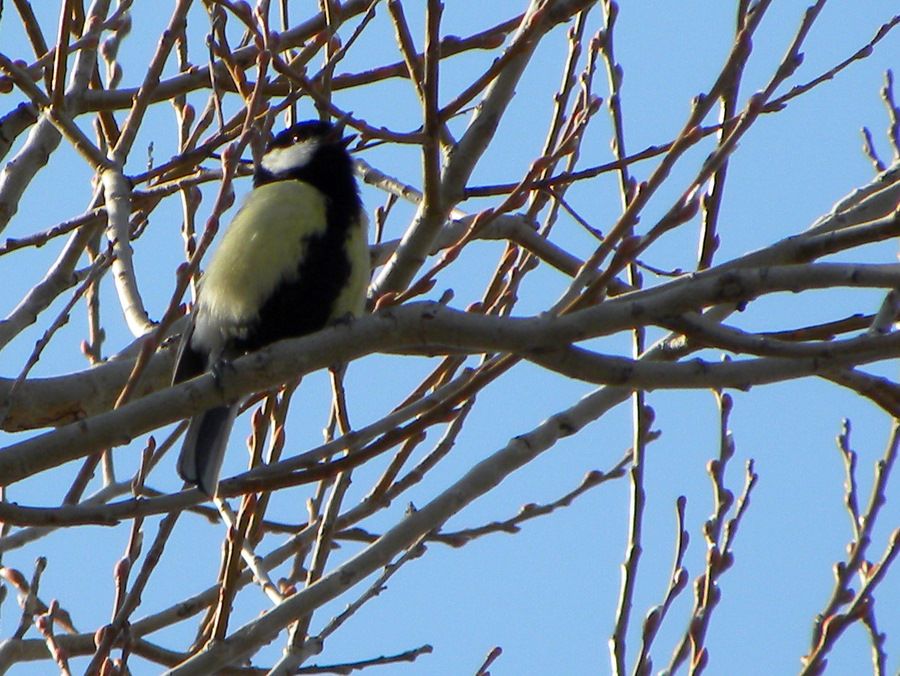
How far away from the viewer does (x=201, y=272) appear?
3.62 m

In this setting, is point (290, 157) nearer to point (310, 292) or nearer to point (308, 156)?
point (308, 156)

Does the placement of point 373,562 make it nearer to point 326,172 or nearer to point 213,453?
point 213,453

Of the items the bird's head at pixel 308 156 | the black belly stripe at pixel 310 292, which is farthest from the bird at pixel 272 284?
the bird's head at pixel 308 156

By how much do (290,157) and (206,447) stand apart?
115 cm

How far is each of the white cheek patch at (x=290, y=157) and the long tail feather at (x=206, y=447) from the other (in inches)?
34.0

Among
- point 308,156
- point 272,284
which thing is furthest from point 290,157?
point 272,284

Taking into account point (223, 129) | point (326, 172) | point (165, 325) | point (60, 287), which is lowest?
point (165, 325)

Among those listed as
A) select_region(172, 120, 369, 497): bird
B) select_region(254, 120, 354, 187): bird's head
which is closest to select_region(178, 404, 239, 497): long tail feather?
select_region(172, 120, 369, 497): bird

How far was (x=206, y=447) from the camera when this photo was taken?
2949mm

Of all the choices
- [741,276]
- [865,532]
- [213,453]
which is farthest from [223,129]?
[865,532]

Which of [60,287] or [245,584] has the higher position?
[60,287]

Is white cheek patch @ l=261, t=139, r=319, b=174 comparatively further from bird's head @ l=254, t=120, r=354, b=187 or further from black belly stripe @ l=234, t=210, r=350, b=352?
black belly stripe @ l=234, t=210, r=350, b=352

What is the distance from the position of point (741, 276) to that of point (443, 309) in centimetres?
48

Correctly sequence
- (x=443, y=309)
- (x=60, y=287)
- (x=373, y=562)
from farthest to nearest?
1. (x=60, y=287)
2. (x=373, y=562)
3. (x=443, y=309)
